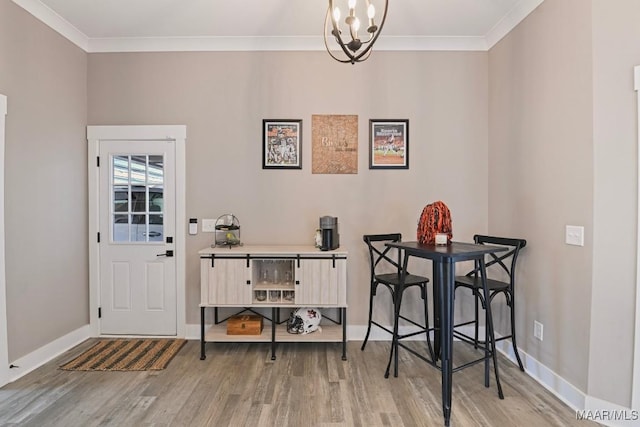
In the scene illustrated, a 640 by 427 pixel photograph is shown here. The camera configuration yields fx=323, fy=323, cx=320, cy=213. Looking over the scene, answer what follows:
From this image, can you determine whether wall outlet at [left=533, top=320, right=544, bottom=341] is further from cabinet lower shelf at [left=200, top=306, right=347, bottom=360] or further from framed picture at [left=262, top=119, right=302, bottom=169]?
framed picture at [left=262, top=119, right=302, bottom=169]

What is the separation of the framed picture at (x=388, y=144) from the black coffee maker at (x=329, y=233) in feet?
2.43

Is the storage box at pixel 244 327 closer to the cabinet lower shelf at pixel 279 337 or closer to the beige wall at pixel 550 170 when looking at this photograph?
the cabinet lower shelf at pixel 279 337

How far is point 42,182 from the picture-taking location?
2.79 meters

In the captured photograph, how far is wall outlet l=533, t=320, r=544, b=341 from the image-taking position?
8.21ft

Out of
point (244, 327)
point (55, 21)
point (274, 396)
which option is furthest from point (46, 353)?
point (55, 21)

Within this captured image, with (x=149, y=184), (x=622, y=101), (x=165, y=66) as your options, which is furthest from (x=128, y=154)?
(x=622, y=101)

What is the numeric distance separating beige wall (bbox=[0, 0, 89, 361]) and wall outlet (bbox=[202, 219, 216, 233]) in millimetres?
1208

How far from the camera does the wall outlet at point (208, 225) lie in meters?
3.28

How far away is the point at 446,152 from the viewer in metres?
3.27

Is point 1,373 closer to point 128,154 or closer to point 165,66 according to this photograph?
point 128,154

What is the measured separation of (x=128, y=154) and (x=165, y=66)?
0.97m

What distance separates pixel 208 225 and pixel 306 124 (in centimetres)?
143

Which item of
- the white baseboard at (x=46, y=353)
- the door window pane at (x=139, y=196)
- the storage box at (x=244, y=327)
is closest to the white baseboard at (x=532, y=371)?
the white baseboard at (x=46, y=353)

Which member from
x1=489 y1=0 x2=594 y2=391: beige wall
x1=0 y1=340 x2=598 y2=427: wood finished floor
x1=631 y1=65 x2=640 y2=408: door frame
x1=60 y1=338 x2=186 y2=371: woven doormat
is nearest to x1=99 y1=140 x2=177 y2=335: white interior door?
x1=60 y1=338 x2=186 y2=371: woven doormat
